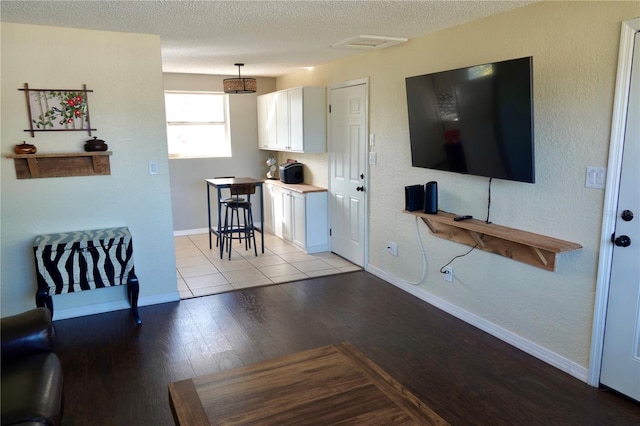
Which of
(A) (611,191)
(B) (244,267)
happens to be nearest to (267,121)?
(B) (244,267)

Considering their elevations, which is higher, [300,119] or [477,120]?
[300,119]

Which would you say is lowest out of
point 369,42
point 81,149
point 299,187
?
point 299,187

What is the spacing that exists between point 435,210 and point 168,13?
2.41 meters

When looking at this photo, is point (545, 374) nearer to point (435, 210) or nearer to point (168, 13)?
point (435, 210)

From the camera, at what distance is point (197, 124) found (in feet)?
21.9

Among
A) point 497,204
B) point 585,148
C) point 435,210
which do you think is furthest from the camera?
point 435,210

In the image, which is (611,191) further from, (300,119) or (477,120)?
(300,119)

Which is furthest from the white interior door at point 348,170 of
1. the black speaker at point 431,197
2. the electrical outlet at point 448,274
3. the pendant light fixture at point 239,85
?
the electrical outlet at point 448,274

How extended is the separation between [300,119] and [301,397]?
398 cm

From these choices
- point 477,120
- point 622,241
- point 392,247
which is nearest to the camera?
point 622,241

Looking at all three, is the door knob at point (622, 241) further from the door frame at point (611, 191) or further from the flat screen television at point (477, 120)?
the flat screen television at point (477, 120)

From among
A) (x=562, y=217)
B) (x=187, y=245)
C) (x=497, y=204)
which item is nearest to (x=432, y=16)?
(x=497, y=204)

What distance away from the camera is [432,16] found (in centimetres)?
318

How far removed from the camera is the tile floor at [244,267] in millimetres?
4582
